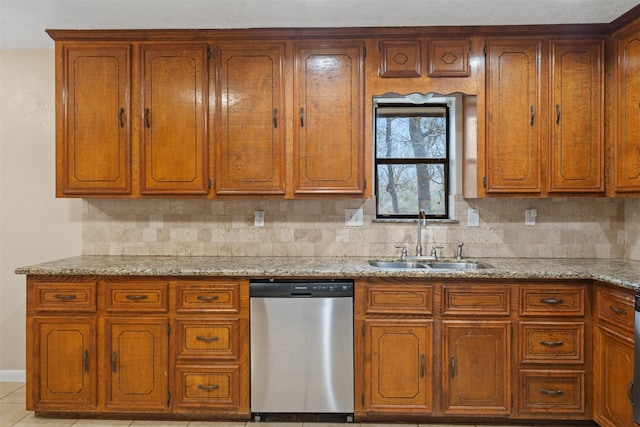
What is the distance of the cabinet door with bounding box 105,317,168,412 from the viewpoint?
113 inches

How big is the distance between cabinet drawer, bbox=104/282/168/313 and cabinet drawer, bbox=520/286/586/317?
2109mm

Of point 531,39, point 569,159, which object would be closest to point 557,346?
point 569,159

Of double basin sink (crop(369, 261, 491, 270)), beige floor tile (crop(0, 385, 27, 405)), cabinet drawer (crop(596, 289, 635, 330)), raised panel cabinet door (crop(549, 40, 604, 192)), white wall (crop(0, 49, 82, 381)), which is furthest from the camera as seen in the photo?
white wall (crop(0, 49, 82, 381))

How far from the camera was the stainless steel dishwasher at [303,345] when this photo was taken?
2.83m

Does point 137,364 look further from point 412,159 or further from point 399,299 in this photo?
point 412,159

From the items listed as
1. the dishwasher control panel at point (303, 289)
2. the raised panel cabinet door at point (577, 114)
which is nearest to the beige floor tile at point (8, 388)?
the dishwasher control panel at point (303, 289)

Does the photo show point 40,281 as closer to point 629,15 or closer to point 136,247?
point 136,247

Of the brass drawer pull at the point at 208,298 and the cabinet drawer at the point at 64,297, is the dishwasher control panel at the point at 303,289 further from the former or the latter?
the cabinet drawer at the point at 64,297

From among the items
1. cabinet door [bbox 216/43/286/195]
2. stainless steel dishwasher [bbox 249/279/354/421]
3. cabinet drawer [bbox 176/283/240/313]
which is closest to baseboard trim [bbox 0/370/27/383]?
cabinet drawer [bbox 176/283/240/313]

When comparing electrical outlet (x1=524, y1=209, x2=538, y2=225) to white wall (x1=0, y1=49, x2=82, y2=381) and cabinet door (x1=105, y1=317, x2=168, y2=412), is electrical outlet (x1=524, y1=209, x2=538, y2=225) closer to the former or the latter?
cabinet door (x1=105, y1=317, x2=168, y2=412)

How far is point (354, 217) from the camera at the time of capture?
11.5 feet

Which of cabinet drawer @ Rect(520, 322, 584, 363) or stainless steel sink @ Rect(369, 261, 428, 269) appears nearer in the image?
cabinet drawer @ Rect(520, 322, 584, 363)

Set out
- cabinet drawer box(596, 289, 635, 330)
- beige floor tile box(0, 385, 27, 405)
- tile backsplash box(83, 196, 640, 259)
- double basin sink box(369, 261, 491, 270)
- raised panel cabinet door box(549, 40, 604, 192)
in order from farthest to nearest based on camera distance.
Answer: tile backsplash box(83, 196, 640, 259) → double basin sink box(369, 261, 491, 270) → beige floor tile box(0, 385, 27, 405) → raised panel cabinet door box(549, 40, 604, 192) → cabinet drawer box(596, 289, 635, 330)

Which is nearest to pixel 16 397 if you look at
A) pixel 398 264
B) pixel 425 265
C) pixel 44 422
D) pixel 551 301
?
pixel 44 422
